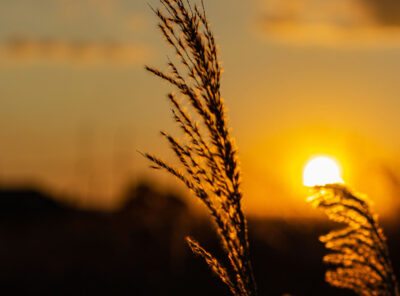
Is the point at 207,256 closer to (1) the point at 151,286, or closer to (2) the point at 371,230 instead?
(2) the point at 371,230

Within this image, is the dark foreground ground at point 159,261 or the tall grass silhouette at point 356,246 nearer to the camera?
the tall grass silhouette at point 356,246

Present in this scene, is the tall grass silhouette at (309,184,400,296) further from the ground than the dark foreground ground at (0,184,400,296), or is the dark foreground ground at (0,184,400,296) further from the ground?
the dark foreground ground at (0,184,400,296)

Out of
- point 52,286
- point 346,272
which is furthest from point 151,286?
point 346,272

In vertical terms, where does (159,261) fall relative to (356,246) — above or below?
above

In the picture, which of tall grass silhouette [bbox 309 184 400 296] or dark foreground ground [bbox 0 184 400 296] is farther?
dark foreground ground [bbox 0 184 400 296]

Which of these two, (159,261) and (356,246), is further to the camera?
(159,261)

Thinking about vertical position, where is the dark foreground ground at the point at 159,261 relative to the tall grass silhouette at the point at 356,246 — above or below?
above
